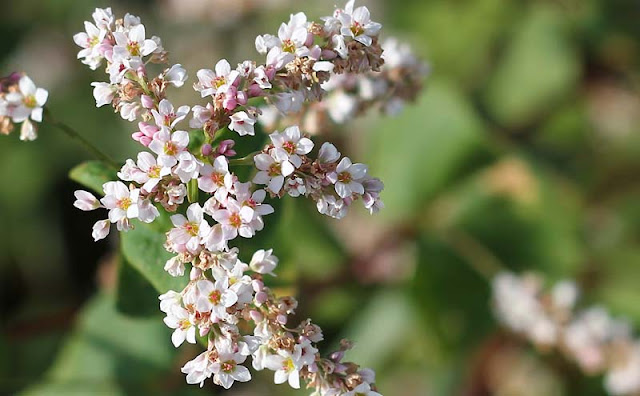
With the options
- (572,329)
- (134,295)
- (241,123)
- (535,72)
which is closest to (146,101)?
(241,123)

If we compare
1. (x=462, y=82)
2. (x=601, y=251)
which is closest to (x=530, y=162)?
(x=601, y=251)

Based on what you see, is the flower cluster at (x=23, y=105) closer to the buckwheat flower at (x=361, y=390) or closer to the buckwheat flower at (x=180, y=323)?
the buckwheat flower at (x=180, y=323)

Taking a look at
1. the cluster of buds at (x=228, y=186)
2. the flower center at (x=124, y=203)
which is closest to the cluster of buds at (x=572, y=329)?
the cluster of buds at (x=228, y=186)

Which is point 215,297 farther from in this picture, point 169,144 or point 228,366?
point 169,144

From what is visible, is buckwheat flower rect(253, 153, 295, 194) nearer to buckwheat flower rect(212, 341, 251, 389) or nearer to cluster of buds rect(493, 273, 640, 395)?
buckwheat flower rect(212, 341, 251, 389)

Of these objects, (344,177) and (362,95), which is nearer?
(344,177)
